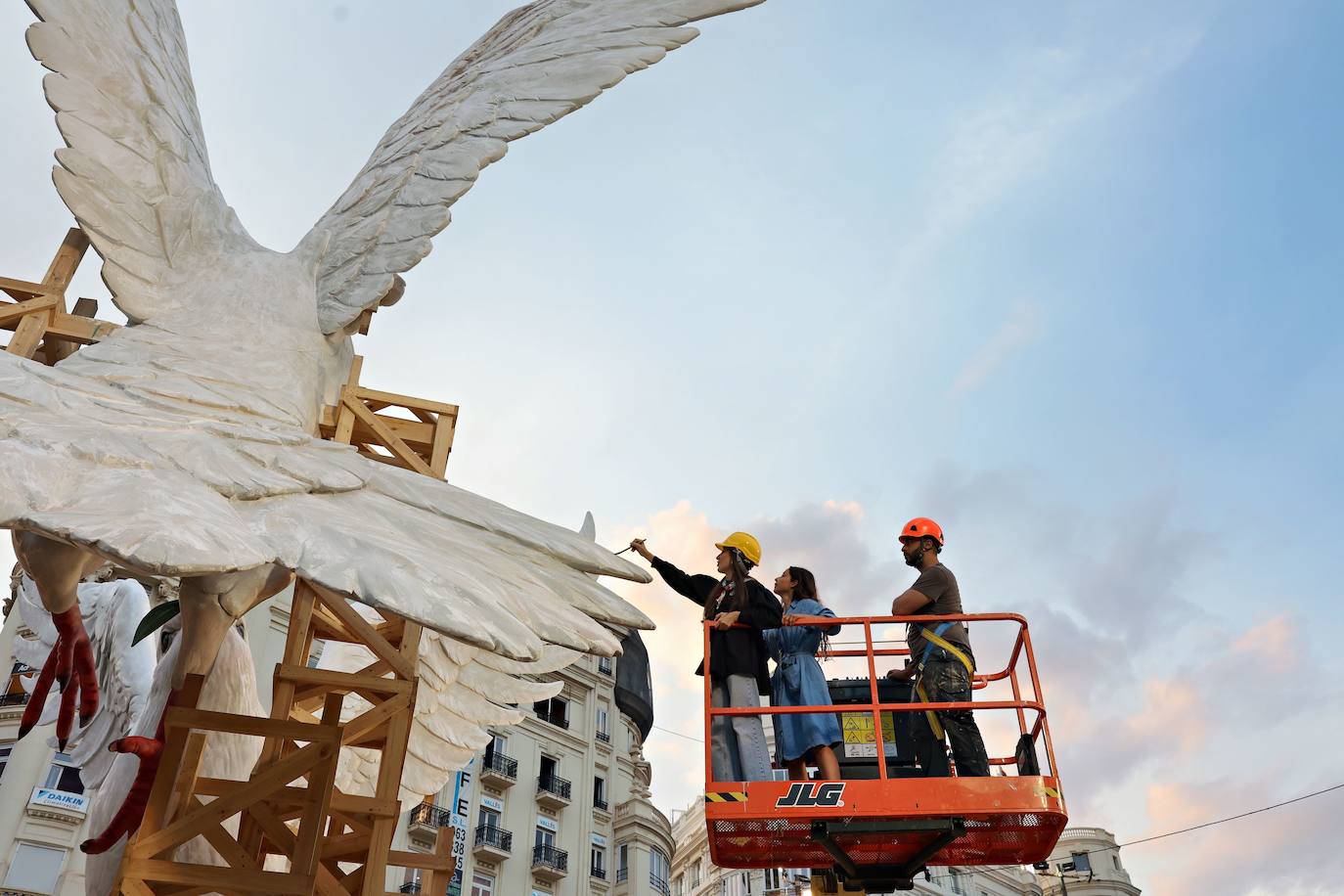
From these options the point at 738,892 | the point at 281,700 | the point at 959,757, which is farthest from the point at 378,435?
the point at 738,892

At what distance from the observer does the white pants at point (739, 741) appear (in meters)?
6.20

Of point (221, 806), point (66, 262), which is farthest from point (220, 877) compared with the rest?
point (66, 262)

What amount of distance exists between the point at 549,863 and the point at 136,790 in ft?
93.4

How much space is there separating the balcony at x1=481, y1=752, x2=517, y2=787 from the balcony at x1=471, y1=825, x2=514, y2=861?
1226mm

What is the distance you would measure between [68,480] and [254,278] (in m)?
2.45

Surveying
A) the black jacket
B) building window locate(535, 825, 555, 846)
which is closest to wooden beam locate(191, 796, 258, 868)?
the black jacket

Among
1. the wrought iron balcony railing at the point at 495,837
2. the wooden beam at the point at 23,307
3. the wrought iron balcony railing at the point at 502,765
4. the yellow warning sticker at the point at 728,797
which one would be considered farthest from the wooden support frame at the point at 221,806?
the wrought iron balcony railing at the point at 502,765

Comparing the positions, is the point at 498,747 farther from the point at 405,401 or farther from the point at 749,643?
the point at 749,643

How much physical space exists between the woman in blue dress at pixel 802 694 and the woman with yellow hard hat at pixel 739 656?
0.13 metres

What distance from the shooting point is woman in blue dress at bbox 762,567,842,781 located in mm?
6238

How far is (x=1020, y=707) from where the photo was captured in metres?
6.30

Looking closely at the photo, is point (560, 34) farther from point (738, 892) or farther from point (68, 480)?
point (738, 892)

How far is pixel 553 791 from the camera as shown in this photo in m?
32.6

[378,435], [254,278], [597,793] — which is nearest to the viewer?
[254,278]
